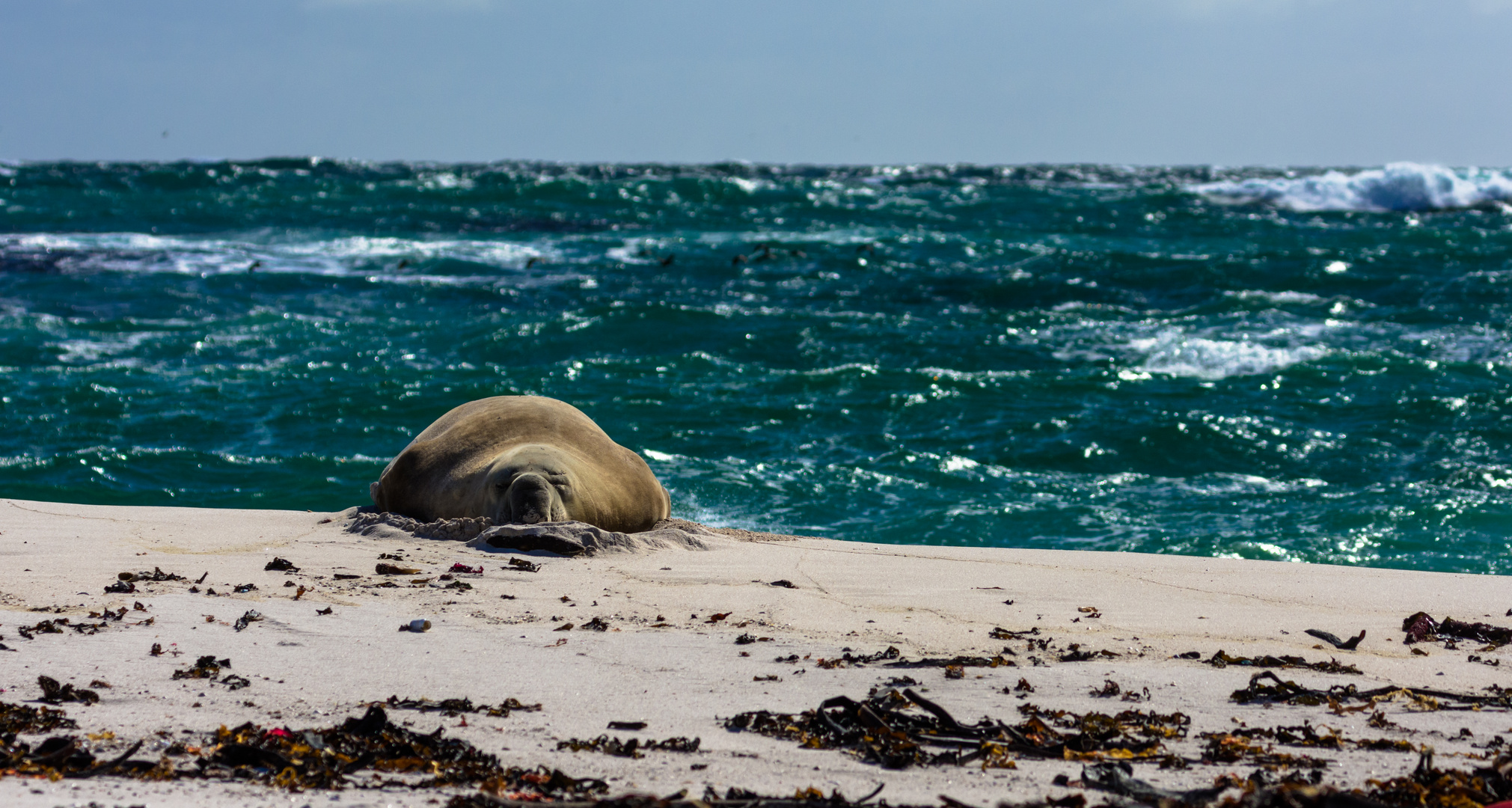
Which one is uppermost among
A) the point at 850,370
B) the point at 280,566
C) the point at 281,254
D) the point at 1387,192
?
the point at 1387,192

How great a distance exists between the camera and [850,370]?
12266 mm

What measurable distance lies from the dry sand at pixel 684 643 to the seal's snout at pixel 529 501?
1.22 feet

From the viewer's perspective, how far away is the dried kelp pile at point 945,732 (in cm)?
274

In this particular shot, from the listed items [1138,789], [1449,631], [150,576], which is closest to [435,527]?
[150,576]

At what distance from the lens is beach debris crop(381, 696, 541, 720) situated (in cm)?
299

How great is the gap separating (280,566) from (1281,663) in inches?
136

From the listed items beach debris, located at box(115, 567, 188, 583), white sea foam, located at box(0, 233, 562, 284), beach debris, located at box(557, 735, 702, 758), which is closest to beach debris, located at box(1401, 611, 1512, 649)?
beach debris, located at box(557, 735, 702, 758)

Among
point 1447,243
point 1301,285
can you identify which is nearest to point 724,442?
point 1301,285

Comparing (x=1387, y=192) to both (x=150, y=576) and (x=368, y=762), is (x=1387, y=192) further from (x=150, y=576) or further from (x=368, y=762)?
(x=368, y=762)

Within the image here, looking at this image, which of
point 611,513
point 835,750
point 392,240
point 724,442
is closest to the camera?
point 835,750

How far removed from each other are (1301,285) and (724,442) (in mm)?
11804

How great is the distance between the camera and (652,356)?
1336 cm

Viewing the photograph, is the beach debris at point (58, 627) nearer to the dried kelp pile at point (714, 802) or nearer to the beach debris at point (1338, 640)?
the dried kelp pile at point (714, 802)

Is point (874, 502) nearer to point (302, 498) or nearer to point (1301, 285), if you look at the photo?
point (302, 498)
